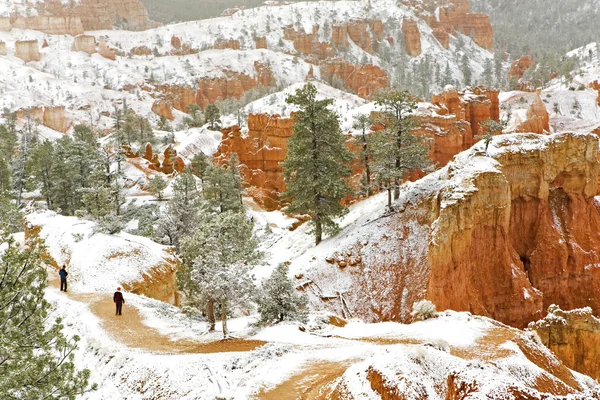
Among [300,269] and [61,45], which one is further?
[61,45]

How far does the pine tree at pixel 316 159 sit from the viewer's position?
92.4ft

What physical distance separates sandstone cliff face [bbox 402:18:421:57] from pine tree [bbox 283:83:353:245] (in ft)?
581

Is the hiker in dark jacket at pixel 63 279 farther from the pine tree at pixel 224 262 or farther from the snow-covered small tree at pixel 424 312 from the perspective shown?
the snow-covered small tree at pixel 424 312

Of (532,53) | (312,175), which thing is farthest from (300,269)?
(532,53)

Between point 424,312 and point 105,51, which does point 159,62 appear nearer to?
point 105,51

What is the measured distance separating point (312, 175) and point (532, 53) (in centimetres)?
19687

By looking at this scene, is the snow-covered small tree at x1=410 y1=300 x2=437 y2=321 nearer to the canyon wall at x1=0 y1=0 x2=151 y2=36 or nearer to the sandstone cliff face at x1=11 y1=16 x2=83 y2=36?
the canyon wall at x1=0 y1=0 x2=151 y2=36

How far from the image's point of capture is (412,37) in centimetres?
19150

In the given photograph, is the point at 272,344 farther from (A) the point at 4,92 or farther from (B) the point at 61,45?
(B) the point at 61,45

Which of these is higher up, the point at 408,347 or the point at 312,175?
the point at 312,175

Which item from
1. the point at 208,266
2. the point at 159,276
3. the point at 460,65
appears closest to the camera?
the point at 208,266

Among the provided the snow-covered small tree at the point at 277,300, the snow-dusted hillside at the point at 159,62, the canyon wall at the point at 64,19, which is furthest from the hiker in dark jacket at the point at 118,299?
the canyon wall at the point at 64,19

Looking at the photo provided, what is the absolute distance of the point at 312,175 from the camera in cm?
2850

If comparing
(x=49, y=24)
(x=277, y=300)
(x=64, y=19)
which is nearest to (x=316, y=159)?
(x=277, y=300)
